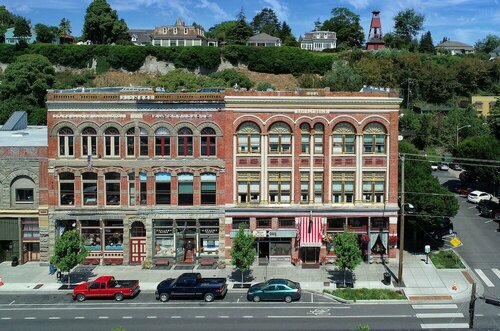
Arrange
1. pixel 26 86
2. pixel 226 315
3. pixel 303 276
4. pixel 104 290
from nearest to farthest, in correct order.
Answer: pixel 226 315, pixel 104 290, pixel 303 276, pixel 26 86

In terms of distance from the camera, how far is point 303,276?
4372 cm

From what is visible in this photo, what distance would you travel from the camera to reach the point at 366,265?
4606 cm

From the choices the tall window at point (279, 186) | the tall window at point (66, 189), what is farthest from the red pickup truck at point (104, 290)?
A: the tall window at point (279, 186)

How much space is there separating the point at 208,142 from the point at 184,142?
1.81m

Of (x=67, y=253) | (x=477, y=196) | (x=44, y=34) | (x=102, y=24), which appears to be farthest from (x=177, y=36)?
(x=67, y=253)

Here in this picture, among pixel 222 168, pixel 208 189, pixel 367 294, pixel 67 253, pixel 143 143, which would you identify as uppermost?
pixel 143 143

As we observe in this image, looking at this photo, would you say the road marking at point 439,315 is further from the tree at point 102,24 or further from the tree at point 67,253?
the tree at point 102,24

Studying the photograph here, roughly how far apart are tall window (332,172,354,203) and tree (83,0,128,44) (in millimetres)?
125497

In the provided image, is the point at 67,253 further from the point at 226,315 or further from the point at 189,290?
the point at 226,315

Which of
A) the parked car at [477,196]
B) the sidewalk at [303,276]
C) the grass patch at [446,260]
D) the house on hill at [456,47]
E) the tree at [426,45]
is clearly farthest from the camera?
the house on hill at [456,47]

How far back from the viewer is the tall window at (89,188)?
4659cm

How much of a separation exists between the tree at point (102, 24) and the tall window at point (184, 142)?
120867 mm

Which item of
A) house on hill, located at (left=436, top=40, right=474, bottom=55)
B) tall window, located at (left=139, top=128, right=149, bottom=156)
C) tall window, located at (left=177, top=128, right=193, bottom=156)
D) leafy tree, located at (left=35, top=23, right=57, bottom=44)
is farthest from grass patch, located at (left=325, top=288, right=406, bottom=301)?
house on hill, located at (left=436, top=40, right=474, bottom=55)

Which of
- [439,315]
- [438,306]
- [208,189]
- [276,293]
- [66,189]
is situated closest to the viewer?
[439,315]
